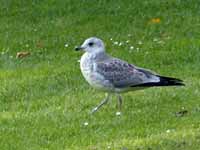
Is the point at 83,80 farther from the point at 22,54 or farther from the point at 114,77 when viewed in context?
the point at 22,54

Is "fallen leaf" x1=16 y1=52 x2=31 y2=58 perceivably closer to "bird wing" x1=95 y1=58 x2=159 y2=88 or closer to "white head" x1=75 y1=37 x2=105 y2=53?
"white head" x1=75 y1=37 x2=105 y2=53

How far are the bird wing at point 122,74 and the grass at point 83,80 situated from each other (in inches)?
15.0

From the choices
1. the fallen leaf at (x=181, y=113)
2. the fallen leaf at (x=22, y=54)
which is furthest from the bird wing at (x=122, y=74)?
the fallen leaf at (x=22, y=54)

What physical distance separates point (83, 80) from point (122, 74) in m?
2.08

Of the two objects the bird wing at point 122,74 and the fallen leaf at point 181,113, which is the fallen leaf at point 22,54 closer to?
the bird wing at point 122,74

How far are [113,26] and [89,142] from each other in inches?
291

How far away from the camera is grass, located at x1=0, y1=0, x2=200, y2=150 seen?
9344 mm

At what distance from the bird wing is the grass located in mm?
382

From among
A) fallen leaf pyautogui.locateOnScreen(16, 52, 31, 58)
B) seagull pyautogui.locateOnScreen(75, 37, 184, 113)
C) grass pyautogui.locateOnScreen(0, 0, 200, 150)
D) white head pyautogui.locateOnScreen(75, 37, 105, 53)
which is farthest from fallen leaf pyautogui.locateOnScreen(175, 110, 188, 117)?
fallen leaf pyautogui.locateOnScreen(16, 52, 31, 58)

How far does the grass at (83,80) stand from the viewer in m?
9.34

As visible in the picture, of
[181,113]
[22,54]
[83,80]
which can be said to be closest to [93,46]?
[181,113]

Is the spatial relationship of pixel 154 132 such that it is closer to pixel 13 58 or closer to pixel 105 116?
pixel 105 116

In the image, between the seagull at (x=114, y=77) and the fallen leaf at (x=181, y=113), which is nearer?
the fallen leaf at (x=181, y=113)

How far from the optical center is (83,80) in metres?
12.5
